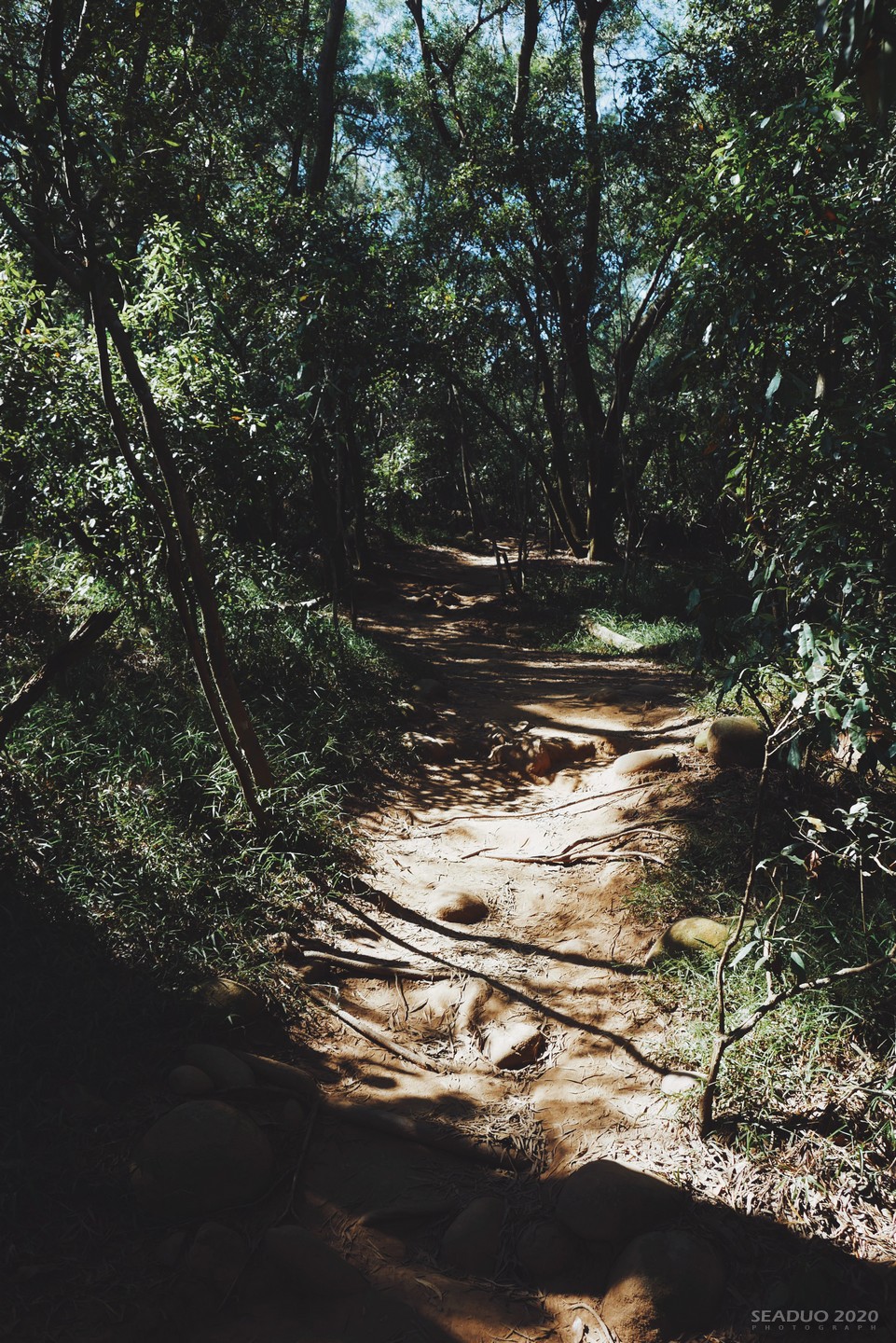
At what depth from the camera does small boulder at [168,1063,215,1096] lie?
2.98m

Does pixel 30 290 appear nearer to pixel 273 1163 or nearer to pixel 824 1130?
pixel 273 1163

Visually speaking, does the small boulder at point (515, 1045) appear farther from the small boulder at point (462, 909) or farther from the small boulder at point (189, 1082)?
the small boulder at point (189, 1082)

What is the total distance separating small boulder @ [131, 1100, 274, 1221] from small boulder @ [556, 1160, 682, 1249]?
1.00 m

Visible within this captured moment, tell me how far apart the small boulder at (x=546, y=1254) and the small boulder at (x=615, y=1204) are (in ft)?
0.14

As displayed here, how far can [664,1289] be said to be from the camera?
2.37 m

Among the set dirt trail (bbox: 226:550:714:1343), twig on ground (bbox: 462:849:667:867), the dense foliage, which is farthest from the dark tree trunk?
twig on ground (bbox: 462:849:667:867)

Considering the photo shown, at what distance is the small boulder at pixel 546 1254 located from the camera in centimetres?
255

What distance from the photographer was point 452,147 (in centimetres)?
1137

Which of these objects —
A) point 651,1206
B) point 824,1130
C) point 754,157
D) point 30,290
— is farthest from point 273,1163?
point 30,290

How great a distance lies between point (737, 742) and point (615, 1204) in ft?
9.87

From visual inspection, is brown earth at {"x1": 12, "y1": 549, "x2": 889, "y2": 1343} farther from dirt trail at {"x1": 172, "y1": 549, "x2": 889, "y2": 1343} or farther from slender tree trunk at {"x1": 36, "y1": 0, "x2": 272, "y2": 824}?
slender tree trunk at {"x1": 36, "y1": 0, "x2": 272, "y2": 824}

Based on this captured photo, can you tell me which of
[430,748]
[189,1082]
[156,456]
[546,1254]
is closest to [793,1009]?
[546,1254]

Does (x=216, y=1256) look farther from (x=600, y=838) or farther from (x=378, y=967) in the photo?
(x=600, y=838)

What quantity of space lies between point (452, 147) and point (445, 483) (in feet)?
38.1
